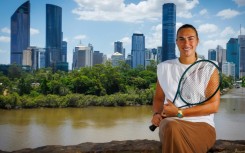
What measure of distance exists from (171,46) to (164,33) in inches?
60.6

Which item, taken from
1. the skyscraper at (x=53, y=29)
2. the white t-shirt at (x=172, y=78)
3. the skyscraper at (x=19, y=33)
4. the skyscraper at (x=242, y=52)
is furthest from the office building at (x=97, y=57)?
the white t-shirt at (x=172, y=78)

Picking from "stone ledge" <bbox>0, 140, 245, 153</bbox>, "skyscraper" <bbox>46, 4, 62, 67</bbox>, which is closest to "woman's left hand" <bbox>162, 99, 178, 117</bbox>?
"stone ledge" <bbox>0, 140, 245, 153</bbox>

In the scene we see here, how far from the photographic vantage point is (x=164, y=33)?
32.0 m

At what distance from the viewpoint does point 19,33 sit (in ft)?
123

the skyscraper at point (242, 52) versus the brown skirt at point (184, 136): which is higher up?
the skyscraper at point (242, 52)

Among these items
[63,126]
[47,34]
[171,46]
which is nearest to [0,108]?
[63,126]

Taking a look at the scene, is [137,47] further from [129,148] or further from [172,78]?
[172,78]

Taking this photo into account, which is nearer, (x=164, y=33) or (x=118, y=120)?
(x=118, y=120)

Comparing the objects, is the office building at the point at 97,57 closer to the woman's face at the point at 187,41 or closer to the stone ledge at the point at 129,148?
the stone ledge at the point at 129,148

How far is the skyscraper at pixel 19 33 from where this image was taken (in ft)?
116

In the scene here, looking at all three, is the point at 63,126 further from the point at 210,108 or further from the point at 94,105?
the point at 210,108

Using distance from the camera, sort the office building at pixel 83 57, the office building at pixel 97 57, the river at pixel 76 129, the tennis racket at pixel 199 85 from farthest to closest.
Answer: the office building at pixel 97 57 → the office building at pixel 83 57 → the river at pixel 76 129 → the tennis racket at pixel 199 85

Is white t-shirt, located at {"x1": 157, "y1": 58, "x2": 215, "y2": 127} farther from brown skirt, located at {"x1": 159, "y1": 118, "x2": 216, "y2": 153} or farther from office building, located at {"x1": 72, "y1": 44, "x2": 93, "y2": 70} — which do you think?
office building, located at {"x1": 72, "y1": 44, "x2": 93, "y2": 70}

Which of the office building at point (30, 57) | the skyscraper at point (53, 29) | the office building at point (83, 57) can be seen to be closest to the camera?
the office building at point (30, 57)
